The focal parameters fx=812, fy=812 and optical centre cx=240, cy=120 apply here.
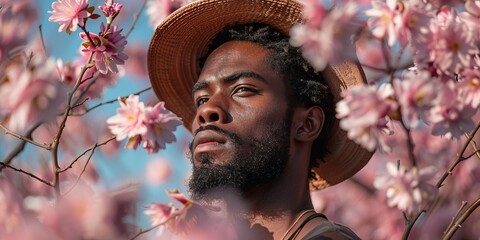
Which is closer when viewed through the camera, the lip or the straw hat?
the lip

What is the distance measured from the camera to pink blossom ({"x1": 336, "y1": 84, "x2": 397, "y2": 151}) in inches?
58.9

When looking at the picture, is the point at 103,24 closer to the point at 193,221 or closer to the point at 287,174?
the point at 287,174

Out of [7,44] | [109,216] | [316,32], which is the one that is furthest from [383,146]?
[7,44]

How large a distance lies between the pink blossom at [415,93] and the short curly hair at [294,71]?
36.9 inches

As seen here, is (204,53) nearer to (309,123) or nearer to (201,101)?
(201,101)

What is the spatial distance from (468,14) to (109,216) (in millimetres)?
1003

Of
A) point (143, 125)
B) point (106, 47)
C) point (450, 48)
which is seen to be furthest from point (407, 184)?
point (106, 47)

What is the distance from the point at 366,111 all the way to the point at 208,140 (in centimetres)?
88

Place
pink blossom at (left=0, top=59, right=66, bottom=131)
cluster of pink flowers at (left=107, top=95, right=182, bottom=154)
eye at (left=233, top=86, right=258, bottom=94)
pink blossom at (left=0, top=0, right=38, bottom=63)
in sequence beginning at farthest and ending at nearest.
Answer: eye at (left=233, top=86, right=258, bottom=94) < cluster of pink flowers at (left=107, top=95, right=182, bottom=154) < pink blossom at (left=0, top=0, right=38, bottom=63) < pink blossom at (left=0, top=59, right=66, bottom=131)

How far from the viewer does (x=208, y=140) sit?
233 cm

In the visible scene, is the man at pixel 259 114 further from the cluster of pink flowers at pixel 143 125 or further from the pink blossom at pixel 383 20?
the pink blossom at pixel 383 20

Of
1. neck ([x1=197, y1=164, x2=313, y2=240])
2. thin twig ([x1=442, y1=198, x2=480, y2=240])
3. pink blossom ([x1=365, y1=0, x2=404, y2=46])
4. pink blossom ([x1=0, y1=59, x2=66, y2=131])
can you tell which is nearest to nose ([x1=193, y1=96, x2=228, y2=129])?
neck ([x1=197, y1=164, x2=313, y2=240])

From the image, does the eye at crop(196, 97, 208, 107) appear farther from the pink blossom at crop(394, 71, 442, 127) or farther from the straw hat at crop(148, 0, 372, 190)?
the pink blossom at crop(394, 71, 442, 127)

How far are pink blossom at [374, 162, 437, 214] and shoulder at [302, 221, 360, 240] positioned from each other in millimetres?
485
